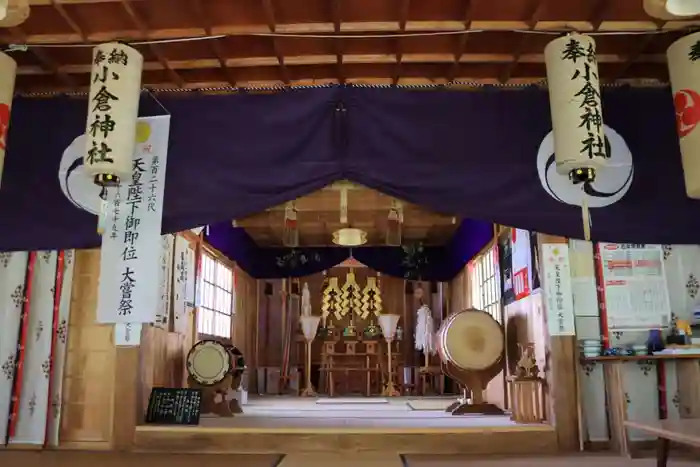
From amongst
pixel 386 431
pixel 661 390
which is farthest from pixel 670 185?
pixel 386 431

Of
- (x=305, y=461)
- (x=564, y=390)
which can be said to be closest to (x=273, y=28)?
(x=305, y=461)

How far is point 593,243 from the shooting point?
15.3ft

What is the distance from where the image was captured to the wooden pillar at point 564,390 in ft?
14.3

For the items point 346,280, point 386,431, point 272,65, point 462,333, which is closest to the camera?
point 386,431

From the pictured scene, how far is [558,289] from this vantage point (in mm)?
4578

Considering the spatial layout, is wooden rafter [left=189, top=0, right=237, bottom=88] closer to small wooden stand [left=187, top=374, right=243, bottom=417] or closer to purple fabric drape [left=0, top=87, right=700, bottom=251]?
purple fabric drape [left=0, top=87, right=700, bottom=251]

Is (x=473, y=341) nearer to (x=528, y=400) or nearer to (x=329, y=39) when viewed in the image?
(x=528, y=400)

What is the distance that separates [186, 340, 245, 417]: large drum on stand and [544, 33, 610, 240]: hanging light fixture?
11.5 feet

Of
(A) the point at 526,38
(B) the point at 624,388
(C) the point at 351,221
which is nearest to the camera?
(A) the point at 526,38

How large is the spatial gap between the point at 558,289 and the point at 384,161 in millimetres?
1625

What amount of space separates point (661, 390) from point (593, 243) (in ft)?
3.84

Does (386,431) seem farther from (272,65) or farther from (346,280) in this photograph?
(346,280)

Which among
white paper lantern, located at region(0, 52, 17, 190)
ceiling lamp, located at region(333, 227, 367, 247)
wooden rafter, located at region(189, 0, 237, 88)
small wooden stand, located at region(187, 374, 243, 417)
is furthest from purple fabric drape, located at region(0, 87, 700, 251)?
ceiling lamp, located at region(333, 227, 367, 247)

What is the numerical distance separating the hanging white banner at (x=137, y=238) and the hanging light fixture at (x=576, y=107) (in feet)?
9.19
